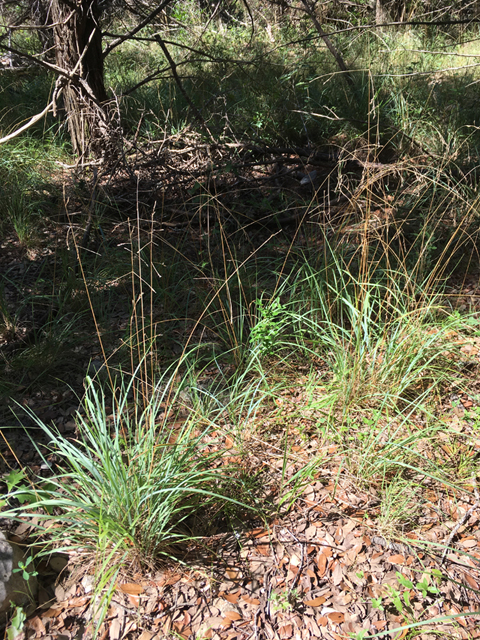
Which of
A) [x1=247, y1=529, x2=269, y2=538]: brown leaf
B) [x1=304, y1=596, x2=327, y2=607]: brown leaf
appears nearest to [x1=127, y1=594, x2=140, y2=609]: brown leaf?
[x1=247, y1=529, x2=269, y2=538]: brown leaf

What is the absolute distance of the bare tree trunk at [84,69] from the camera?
4055 mm

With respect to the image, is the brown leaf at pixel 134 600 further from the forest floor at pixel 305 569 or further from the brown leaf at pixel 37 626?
the brown leaf at pixel 37 626

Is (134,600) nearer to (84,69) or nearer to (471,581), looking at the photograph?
(471,581)

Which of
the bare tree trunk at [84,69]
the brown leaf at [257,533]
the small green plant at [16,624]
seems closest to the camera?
→ the small green plant at [16,624]

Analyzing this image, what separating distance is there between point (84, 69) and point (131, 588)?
4280 mm

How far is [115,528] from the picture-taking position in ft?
5.49

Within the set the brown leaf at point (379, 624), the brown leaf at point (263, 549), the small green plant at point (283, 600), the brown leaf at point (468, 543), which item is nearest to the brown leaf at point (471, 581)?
the brown leaf at point (468, 543)

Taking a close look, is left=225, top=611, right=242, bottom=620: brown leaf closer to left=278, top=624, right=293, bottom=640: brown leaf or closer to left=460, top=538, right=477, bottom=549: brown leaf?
left=278, top=624, right=293, bottom=640: brown leaf

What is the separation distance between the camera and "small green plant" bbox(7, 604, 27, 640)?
5.18 feet

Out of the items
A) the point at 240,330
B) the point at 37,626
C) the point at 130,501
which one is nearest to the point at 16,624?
the point at 37,626

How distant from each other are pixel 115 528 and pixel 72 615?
1.21 feet

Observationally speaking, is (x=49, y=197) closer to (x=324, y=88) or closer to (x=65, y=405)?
(x=65, y=405)

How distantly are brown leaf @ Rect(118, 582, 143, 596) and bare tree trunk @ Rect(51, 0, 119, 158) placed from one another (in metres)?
3.36

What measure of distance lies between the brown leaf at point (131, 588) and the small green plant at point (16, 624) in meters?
0.32
